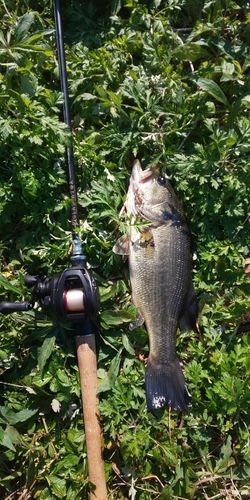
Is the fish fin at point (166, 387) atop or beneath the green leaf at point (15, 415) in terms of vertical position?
atop

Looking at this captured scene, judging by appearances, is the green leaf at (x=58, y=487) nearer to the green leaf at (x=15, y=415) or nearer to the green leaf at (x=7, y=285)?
the green leaf at (x=15, y=415)

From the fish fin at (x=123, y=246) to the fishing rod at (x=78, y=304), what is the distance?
0.83 feet

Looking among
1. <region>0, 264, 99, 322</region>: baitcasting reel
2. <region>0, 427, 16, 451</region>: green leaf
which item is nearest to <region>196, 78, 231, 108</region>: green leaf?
<region>0, 264, 99, 322</region>: baitcasting reel

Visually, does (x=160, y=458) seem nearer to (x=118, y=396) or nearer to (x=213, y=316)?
(x=118, y=396)

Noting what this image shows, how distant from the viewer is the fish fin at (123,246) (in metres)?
2.64

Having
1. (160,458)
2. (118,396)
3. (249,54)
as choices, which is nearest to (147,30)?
(249,54)

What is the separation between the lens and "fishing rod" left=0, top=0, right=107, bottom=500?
236 centimetres

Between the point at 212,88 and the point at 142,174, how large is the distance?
0.69 metres

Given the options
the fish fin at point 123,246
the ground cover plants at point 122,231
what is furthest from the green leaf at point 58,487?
the fish fin at point 123,246

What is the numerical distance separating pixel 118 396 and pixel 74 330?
1.58 ft

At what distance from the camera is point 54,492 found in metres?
2.65

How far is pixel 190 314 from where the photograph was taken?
272 cm

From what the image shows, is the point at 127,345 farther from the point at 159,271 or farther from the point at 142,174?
the point at 142,174

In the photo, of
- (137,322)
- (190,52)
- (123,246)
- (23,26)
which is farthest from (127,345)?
(23,26)
